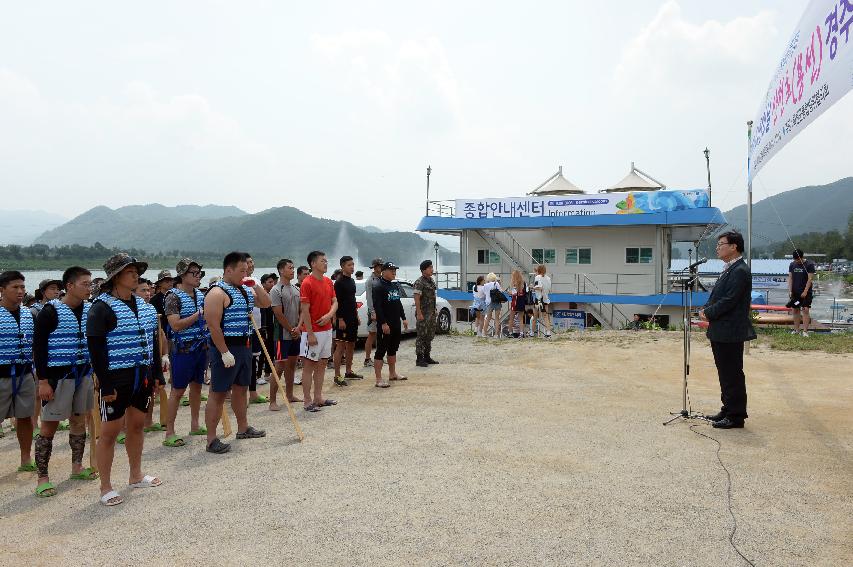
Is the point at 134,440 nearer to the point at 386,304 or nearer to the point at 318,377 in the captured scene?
the point at 318,377

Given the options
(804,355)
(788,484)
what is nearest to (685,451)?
(788,484)

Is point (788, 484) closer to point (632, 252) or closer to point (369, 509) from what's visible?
point (369, 509)

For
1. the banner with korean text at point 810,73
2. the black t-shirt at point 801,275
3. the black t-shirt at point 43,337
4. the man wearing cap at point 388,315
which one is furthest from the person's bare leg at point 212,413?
the black t-shirt at point 801,275

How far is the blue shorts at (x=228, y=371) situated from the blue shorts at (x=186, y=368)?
2.39 feet

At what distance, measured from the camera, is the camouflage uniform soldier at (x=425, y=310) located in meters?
9.14

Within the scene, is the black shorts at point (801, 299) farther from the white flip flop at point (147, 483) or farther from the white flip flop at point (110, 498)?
the white flip flop at point (110, 498)

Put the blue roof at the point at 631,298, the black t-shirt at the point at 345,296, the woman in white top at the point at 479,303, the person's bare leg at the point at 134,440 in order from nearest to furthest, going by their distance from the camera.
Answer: the person's bare leg at the point at 134,440, the black t-shirt at the point at 345,296, the woman in white top at the point at 479,303, the blue roof at the point at 631,298

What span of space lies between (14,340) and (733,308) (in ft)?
21.7

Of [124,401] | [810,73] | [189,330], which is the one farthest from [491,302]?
[124,401]

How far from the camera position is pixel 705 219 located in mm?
21266

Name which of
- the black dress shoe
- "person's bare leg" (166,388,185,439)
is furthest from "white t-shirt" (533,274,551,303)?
"person's bare leg" (166,388,185,439)

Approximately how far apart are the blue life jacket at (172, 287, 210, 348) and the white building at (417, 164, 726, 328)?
62.0 ft

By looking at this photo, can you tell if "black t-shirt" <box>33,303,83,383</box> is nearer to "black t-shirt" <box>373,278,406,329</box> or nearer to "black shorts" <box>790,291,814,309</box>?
"black t-shirt" <box>373,278,406,329</box>

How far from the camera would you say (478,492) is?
392cm
